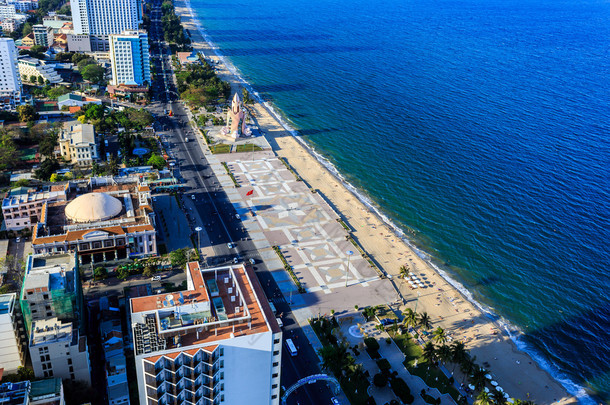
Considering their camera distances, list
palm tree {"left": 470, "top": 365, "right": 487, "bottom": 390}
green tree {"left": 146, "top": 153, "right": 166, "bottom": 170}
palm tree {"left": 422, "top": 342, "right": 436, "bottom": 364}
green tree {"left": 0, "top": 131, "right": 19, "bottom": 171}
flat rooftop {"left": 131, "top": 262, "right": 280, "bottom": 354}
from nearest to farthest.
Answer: flat rooftop {"left": 131, "top": 262, "right": 280, "bottom": 354} < palm tree {"left": 470, "top": 365, "right": 487, "bottom": 390} < palm tree {"left": 422, "top": 342, "right": 436, "bottom": 364} < green tree {"left": 0, "top": 131, "right": 19, "bottom": 171} < green tree {"left": 146, "top": 153, "right": 166, "bottom": 170}

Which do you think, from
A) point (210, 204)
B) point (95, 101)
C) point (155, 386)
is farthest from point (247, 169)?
point (155, 386)

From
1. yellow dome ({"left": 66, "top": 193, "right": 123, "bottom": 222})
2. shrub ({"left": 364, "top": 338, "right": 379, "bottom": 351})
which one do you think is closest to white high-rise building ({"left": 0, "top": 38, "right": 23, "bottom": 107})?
yellow dome ({"left": 66, "top": 193, "right": 123, "bottom": 222})

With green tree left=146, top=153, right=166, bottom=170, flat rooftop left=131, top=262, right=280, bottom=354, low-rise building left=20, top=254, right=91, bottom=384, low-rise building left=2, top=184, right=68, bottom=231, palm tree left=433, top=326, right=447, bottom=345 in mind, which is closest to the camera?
flat rooftop left=131, top=262, right=280, bottom=354

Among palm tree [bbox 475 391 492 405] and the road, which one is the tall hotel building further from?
palm tree [bbox 475 391 492 405]

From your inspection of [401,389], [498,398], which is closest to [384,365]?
[401,389]

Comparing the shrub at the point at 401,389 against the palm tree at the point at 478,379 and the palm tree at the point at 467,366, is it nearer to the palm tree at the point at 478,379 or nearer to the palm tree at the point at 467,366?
the palm tree at the point at 467,366

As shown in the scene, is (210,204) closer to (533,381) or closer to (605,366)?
(533,381)
